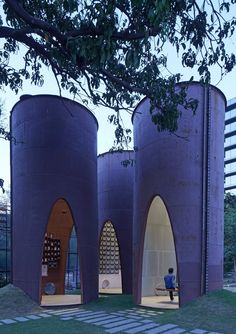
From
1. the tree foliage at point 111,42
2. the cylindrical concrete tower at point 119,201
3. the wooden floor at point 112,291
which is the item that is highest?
the tree foliage at point 111,42

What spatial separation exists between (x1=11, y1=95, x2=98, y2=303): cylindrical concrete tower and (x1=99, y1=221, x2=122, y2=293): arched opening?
18.3 feet

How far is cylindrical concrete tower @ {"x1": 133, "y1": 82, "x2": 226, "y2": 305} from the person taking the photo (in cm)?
1051

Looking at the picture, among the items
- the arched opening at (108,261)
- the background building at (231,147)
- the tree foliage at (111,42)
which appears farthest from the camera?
the background building at (231,147)

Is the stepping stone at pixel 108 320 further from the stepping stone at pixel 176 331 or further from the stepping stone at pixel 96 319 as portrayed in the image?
the stepping stone at pixel 176 331

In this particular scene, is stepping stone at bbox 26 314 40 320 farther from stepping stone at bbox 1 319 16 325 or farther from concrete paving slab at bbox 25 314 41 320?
stepping stone at bbox 1 319 16 325

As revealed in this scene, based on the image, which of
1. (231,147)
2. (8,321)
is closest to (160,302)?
(8,321)

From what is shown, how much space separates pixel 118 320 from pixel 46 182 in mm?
4885

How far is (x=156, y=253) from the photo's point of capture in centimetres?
1410

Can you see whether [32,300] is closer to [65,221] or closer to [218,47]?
[65,221]

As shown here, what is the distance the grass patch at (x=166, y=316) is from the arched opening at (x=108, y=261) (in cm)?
738

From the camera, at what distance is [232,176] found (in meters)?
59.9

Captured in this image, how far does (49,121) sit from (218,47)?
7.24 m

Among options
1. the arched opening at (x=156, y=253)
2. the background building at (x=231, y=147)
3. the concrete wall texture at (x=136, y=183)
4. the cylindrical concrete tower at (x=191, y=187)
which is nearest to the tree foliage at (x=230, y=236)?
the arched opening at (x=156, y=253)

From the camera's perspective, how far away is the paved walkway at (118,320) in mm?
8180
